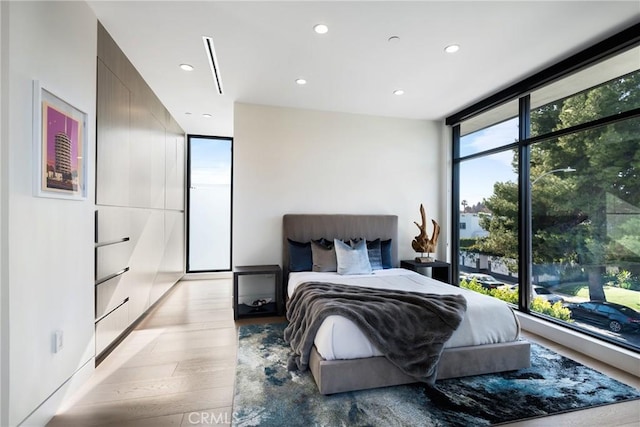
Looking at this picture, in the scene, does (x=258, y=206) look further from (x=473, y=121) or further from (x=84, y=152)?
(x=473, y=121)

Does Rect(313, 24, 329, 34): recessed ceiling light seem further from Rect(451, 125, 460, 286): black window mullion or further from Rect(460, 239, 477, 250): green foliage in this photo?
Rect(460, 239, 477, 250): green foliage

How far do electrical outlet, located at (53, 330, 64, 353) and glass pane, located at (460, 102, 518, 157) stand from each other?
15.7 ft

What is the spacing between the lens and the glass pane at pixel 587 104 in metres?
2.47

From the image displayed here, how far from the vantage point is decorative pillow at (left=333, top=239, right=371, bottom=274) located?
355 cm

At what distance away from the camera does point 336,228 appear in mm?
4164

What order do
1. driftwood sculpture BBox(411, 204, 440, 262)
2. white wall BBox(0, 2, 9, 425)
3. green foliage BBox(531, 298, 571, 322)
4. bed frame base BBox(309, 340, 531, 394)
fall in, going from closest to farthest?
white wall BBox(0, 2, 9, 425) → bed frame base BBox(309, 340, 531, 394) → green foliage BBox(531, 298, 571, 322) → driftwood sculpture BBox(411, 204, 440, 262)

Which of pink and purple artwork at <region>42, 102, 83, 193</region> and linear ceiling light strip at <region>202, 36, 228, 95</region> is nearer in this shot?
pink and purple artwork at <region>42, 102, 83, 193</region>

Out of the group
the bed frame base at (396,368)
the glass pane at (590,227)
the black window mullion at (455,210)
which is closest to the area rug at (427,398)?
the bed frame base at (396,368)

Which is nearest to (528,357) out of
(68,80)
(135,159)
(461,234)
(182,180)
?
(461,234)

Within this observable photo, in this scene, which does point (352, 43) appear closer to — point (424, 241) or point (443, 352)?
point (443, 352)

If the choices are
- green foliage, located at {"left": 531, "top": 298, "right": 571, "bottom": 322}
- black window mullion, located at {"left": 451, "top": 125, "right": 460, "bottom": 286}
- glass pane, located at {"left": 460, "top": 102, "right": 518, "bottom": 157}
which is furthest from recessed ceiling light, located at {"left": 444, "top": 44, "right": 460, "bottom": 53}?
green foliage, located at {"left": 531, "top": 298, "right": 571, "bottom": 322}

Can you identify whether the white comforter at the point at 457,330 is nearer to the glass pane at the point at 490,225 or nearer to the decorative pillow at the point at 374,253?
the decorative pillow at the point at 374,253

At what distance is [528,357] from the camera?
2.36 meters

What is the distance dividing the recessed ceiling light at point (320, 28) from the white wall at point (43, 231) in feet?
5.69
